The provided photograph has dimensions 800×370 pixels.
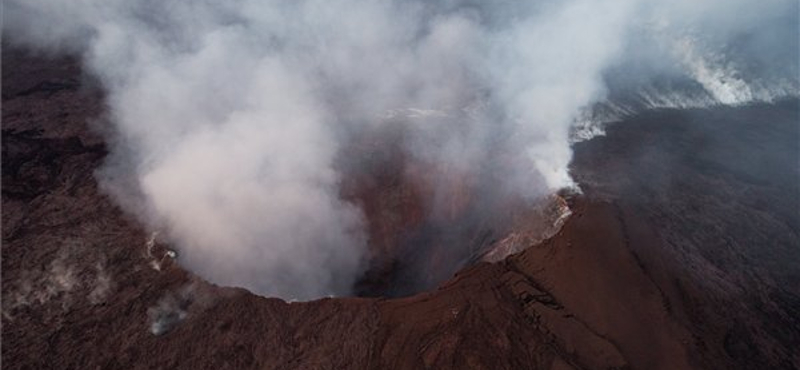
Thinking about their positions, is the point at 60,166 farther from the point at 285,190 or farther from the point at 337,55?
the point at 337,55

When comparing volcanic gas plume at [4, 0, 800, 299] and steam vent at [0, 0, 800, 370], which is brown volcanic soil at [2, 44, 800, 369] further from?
volcanic gas plume at [4, 0, 800, 299]

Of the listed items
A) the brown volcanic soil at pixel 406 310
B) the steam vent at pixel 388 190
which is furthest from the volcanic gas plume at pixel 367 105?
the brown volcanic soil at pixel 406 310

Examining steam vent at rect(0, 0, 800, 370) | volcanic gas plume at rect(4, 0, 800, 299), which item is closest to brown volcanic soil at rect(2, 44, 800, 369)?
steam vent at rect(0, 0, 800, 370)

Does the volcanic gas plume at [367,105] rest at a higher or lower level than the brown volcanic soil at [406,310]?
higher

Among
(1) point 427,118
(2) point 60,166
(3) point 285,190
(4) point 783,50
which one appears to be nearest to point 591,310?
(3) point 285,190

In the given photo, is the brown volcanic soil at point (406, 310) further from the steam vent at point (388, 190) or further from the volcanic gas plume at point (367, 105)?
the volcanic gas plume at point (367, 105)

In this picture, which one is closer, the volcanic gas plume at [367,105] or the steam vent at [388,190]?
the steam vent at [388,190]

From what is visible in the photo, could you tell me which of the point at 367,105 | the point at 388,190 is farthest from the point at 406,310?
the point at 367,105
